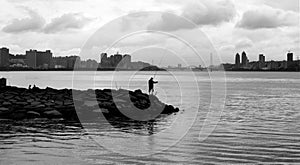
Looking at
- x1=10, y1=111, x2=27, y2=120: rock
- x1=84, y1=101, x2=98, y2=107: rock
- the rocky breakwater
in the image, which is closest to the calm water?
x1=10, y1=111, x2=27, y2=120: rock

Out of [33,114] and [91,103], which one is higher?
[91,103]

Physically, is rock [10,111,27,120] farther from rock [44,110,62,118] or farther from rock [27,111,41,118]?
rock [44,110,62,118]

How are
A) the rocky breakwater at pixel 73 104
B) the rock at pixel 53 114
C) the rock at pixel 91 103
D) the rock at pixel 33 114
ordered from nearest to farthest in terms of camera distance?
the rock at pixel 33 114, the rock at pixel 53 114, the rocky breakwater at pixel 73 104, the rock at pixel 91 103

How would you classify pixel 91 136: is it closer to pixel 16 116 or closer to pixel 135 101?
pixel 16 116

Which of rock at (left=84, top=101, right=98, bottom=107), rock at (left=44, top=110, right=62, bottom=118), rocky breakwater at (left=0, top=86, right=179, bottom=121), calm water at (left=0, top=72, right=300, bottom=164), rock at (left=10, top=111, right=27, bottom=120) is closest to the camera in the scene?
calm water at (left=0, top=72, right=300, bottom=164)

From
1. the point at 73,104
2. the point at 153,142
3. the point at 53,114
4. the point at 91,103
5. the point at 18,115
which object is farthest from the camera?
the point at 91,103

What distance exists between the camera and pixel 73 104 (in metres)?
27.0

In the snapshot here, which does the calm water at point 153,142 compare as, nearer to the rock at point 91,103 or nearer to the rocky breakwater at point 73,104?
the rocky breakwater at point 73,104

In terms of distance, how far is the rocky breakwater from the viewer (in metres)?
24.7

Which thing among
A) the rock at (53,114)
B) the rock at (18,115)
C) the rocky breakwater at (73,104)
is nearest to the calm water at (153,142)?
the rock at (18,115)

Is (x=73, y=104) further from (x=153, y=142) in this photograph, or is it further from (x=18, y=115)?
(x=153, y=142)

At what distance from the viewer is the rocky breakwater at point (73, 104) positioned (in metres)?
24.7

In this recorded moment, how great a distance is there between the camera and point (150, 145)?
1591cm

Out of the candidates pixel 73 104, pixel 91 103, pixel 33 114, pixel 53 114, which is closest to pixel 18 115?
pixel 33 114
